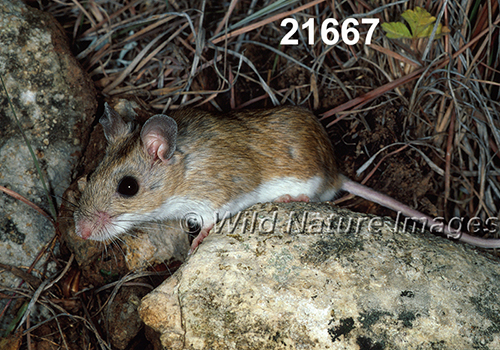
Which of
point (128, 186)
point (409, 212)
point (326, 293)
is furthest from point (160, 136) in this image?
point (409, 212)

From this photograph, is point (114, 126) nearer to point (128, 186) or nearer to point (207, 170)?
point (128, 186)

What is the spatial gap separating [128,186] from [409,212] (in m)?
2.17

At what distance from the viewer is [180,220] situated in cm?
348

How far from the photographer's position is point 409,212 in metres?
3.47

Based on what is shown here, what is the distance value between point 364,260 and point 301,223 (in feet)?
1.61

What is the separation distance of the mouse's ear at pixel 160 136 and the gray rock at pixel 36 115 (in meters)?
0.79

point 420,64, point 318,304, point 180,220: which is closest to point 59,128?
point 180,220

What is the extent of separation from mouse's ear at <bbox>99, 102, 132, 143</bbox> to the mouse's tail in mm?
1827

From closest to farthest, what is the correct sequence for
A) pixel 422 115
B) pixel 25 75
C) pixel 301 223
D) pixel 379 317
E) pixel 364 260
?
pixel 379 317, pixel 364 260, pixel 301 223, pixel 25 75, pixel 422 115

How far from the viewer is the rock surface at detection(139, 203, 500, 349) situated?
228 centimetres

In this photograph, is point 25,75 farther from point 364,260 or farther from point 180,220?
point 364,260

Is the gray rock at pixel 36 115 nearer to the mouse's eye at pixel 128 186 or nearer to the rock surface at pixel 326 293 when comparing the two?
the mouse's eye at pixel 128 186

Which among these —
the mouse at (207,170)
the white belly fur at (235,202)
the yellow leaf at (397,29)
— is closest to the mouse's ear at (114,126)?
the mouse at (207,170)

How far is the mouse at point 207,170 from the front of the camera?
297cm
